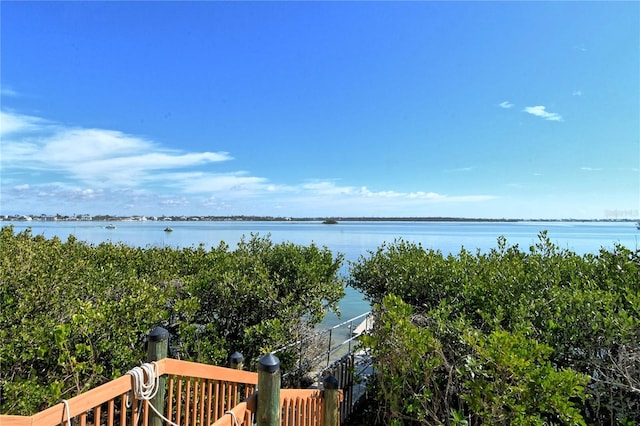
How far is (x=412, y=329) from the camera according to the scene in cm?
280

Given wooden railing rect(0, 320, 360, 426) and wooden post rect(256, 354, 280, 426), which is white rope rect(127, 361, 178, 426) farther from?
wooden post rect(256, 354, 280, 426)

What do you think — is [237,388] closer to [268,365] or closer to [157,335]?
[268,365]

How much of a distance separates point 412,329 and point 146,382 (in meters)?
1.89

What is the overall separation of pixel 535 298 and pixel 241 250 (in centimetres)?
476

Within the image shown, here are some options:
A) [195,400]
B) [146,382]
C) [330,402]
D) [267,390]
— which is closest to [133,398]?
[146,382]

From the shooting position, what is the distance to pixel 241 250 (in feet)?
21.8

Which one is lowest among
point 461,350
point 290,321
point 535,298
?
point 290,321

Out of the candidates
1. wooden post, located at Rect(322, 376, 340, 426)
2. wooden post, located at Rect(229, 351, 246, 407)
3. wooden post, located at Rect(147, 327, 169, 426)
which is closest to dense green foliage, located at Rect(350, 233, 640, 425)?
wooden post, located at Rect(322, 376, 340, 426)

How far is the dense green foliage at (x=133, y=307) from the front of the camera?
288 centimetres

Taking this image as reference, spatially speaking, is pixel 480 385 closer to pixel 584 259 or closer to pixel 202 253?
pixel 584 259

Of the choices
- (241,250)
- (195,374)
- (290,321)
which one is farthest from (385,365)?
(241,250)

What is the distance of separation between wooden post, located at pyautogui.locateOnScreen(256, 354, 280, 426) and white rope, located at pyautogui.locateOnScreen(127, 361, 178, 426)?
52 cm

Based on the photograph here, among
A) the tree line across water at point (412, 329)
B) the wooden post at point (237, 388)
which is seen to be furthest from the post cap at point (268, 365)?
the tree line across water at point (412, 329)

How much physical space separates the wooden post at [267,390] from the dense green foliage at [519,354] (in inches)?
40.6
